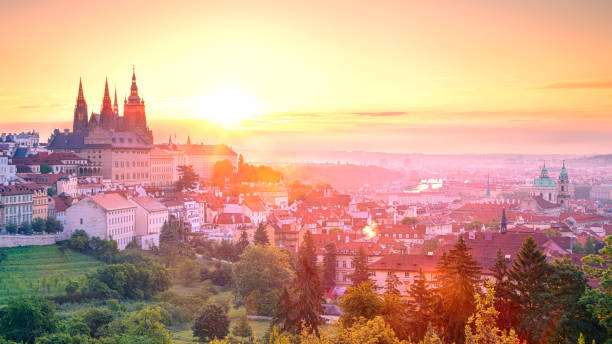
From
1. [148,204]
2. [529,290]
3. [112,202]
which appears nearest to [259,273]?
[112,202]

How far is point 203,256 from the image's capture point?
59.2 meters

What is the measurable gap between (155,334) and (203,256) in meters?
27.1

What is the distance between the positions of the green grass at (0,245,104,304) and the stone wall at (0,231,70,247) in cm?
53

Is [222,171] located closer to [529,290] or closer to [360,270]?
[360,270]

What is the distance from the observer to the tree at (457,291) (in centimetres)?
2533

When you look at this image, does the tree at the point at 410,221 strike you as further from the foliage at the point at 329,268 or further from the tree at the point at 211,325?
the tree at the point at 211,325

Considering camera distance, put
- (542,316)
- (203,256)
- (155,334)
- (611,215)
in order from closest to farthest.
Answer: (542,316) < (155,334) < (203,256) < (611,215)

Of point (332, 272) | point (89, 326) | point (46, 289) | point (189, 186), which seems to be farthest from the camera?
point (189, 186)

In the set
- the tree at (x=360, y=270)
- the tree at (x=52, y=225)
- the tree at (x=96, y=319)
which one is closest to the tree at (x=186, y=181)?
the tree at (x=52, y=225)

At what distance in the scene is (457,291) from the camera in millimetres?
26562

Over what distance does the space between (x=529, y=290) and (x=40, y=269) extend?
32571 millimetres

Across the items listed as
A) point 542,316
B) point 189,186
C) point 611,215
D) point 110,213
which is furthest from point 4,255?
point 611,215

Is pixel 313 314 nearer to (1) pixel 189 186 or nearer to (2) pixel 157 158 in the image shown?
(1) pixel 189 186

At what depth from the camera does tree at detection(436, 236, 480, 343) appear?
25328 mm
